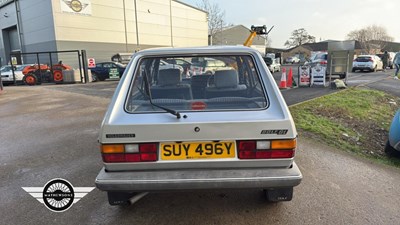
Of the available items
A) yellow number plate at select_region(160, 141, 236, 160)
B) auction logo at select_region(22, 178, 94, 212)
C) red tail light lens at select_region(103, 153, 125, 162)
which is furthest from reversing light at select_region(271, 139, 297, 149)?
auction logo at select_region(22, 178, 94, 212)

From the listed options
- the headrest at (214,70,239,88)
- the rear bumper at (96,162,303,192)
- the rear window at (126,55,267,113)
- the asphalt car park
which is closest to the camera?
the rear bumper at (96,162,303,192)

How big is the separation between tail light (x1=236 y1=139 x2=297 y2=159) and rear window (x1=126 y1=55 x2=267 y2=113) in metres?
0.36

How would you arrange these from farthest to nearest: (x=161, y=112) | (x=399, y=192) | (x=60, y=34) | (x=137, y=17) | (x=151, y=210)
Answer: (x=137, y=17) → (x=60, y=34) → (x=399, y=192) → (x=151, y=210) → (x=161, y=112)

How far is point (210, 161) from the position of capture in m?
2.37

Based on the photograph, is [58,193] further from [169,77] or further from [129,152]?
[169,77]

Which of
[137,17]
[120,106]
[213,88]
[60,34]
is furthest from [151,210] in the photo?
[137,17]

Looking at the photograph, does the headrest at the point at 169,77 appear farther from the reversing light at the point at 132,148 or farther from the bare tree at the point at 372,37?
the bare tree at the point at 372,37

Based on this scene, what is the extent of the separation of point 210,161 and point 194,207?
2.85ft

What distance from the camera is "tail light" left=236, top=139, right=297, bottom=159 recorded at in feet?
7.78

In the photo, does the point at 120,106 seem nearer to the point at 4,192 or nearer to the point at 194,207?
the point at 194,207

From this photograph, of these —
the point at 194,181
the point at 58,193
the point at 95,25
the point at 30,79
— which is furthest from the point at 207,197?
the point at 95,25

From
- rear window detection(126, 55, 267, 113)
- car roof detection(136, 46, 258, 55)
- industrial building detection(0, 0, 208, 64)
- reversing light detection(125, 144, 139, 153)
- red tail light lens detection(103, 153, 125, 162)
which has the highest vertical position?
industrial building detection(0, 0, 208, 64)

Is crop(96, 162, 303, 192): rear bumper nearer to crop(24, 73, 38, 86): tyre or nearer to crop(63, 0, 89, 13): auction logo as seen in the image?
crop(24, 73, 38, 86): tyre

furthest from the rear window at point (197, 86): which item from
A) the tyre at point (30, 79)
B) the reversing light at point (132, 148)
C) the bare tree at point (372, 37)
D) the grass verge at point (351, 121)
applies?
the bare tree at point (372, 37)
